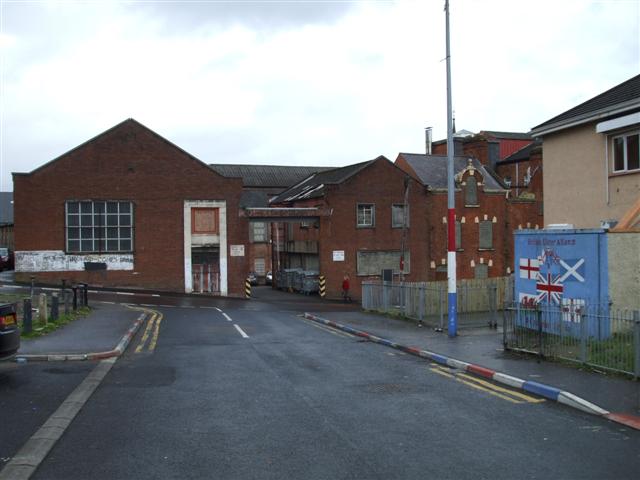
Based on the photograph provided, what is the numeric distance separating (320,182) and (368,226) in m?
8.87

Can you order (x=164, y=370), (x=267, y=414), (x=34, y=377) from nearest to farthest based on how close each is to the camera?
1. (x=267, y=414)
2. (x=34, y=377)
3. (x=164, y=370)

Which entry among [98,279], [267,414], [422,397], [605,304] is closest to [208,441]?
[267,414]

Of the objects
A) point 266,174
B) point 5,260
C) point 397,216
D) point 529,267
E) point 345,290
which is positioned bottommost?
point 345,290

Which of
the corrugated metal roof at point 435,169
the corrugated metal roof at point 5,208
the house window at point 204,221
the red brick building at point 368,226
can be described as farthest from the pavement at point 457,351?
the corrugated metal roof at point 5,208

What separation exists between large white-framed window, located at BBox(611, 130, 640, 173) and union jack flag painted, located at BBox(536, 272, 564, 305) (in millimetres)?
5094

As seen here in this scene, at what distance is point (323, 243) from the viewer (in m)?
45.7

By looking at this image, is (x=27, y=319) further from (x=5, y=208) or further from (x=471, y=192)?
(x=5, y=208)

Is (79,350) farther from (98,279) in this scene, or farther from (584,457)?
(98,279)

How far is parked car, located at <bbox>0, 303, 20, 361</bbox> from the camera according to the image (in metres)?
10.7

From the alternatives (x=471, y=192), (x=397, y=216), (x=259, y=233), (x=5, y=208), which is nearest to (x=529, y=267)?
(x=397, y=216)

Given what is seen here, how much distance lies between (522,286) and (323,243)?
29000mm

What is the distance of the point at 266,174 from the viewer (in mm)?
93125

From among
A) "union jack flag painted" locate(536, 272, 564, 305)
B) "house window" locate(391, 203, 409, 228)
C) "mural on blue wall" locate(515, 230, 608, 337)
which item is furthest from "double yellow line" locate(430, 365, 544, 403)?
"house window" locate(391, 203, 409, 228)

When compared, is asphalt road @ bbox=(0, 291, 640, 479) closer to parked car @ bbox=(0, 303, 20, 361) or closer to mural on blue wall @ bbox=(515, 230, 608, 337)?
parked car @ bbox=(0, 303, 20, 361)
